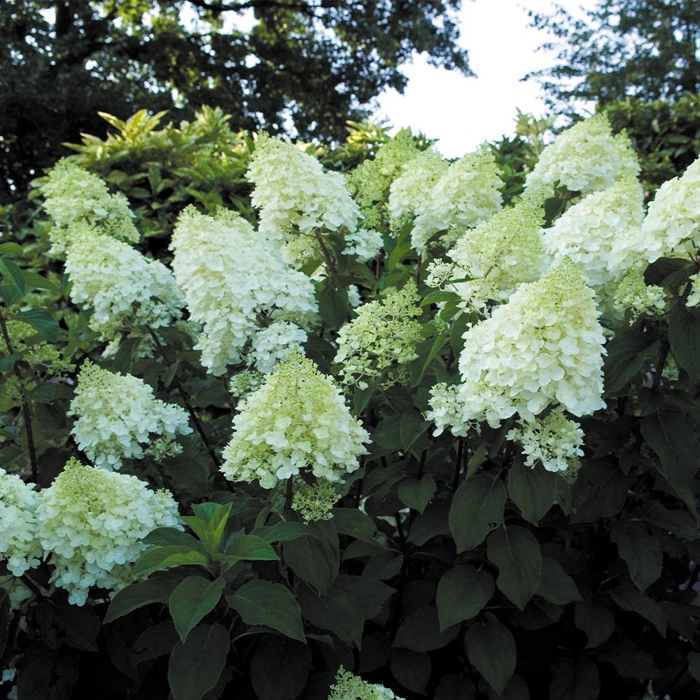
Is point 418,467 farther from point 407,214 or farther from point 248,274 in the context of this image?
point 407,214

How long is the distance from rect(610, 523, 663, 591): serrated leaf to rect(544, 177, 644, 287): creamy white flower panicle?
2.73 feet

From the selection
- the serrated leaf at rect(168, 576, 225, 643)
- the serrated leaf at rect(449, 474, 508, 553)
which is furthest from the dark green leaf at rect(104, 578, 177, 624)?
the serrated leaf at rect(449, 474, 508, 553)

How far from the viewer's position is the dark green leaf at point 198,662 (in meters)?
1.75

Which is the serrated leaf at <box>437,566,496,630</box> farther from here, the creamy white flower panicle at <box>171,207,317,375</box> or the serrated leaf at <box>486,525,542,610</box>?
the creamy white flower panicle at <box>171,207,317,375</box>

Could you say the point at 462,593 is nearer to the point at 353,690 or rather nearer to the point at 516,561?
the point at 516,561

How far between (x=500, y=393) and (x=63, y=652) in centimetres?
151

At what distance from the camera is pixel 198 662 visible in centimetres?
182

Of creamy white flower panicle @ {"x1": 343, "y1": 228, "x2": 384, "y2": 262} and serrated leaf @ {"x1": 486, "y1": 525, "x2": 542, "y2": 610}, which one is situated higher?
creamy white flower panicle @ {"x1": 343, "y1": 228, "x2": 384, "y2": 262}

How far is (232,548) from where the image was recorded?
6.01 ft

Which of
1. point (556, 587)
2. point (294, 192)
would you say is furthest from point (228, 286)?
point (556, 587)

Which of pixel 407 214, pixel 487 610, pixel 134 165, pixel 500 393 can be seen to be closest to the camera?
pixel 500 393

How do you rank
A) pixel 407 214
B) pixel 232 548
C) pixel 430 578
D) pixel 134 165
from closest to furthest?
pixel 232 548 → pixel 430 578 → pixel 407 214 → pixel 134 165

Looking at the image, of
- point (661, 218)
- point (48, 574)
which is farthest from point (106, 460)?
point (661, 218)

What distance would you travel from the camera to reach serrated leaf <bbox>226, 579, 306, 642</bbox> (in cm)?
172
